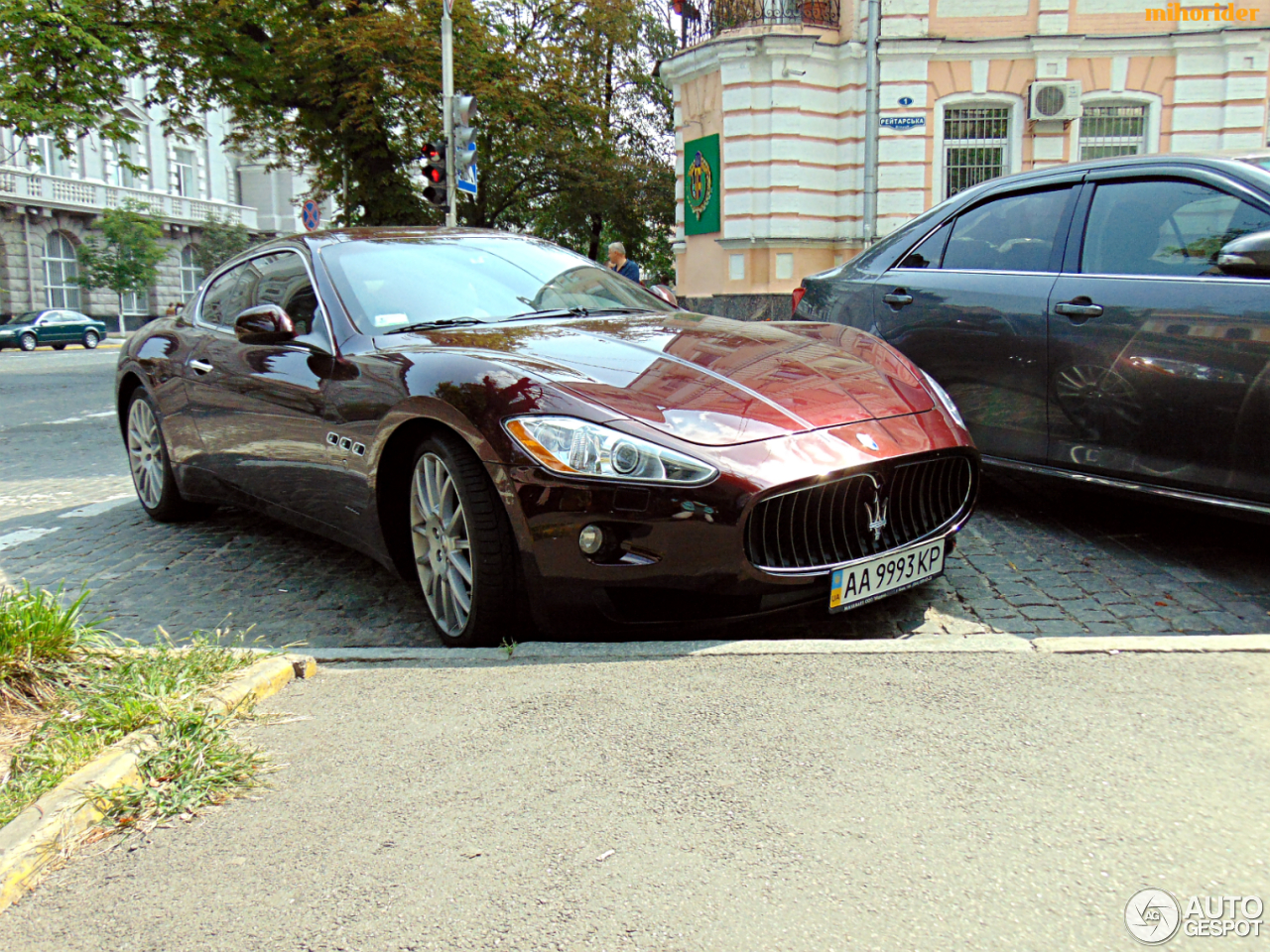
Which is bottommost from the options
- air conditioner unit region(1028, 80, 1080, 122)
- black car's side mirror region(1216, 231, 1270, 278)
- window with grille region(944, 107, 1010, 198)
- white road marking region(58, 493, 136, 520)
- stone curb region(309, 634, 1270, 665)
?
white road marking region(58, 493, 136, 520)

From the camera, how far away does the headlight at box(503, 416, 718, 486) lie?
3344 millimetres

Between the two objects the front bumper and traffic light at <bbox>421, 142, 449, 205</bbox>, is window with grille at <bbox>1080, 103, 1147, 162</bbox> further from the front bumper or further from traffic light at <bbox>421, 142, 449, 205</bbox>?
the front bumper

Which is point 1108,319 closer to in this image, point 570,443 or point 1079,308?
point 1079,308

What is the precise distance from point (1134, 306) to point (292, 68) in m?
20.3

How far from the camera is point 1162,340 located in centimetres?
438

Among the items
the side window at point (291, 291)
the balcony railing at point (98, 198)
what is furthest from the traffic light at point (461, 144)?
the balcony railing at point (98, 198)

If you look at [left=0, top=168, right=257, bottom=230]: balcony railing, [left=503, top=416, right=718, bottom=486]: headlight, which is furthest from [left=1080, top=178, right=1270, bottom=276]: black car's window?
[left=0, top=168, right=257, bottom=230]: balcony railing

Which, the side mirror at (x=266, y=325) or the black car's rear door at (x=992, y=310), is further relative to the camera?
the black car's rear door at (x=992, y=310)

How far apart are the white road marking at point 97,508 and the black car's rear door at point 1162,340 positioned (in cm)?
514

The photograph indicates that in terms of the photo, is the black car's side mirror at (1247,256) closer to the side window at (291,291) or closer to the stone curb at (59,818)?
the side window at (291,291)

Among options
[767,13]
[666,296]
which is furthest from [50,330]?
[666,296]

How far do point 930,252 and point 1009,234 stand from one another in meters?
0.49

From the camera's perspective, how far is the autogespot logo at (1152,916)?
6.53 ft

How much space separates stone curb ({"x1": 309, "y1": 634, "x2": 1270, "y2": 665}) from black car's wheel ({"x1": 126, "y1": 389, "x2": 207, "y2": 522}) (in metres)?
2.99
